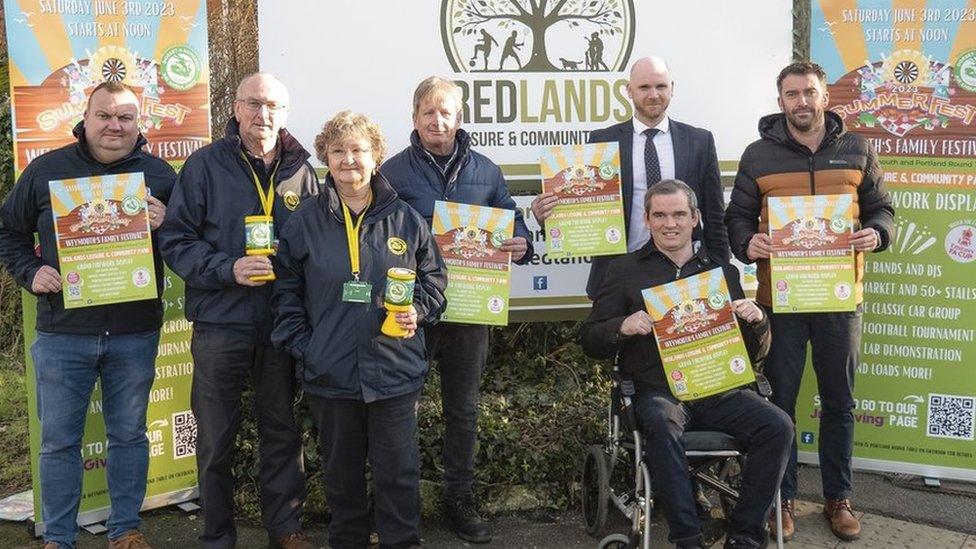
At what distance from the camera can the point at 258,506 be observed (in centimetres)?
477

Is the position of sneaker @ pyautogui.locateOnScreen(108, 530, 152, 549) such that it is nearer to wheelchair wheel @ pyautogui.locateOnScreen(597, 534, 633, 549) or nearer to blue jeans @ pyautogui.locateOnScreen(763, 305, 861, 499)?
wheelchair wheel @ pyautogui.locateOnScreen(597, 534, 633, 549)

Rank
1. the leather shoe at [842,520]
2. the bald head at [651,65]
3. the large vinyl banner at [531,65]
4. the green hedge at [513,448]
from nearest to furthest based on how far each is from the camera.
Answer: the bald head at [651,65] < the leather shoe at [842,520] < the green hedge at [513,448] < the large vinyl banner at [531,65]

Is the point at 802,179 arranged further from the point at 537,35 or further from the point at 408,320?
the point at 408,320

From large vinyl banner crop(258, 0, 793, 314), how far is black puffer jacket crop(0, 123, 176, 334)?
135 cm

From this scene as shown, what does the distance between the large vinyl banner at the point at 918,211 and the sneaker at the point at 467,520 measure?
2457mm

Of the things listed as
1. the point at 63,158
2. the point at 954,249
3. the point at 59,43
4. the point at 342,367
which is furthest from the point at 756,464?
the point at 59,43

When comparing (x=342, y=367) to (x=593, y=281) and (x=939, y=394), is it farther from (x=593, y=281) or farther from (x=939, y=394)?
(x=939, y=394)

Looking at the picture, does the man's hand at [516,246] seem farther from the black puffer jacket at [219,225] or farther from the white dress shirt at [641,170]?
the black puffer jacket at [219,225]

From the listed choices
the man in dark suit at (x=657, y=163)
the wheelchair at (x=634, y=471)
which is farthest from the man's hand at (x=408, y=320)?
the man in dark suit at (x=657, y=163)

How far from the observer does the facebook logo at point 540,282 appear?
5508 millimetres

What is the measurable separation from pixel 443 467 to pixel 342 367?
1.30m

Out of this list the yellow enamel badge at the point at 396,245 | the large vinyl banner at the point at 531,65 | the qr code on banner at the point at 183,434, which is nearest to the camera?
the yellow enamel badge at the point at 396,245

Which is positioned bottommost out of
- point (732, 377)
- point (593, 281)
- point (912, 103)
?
point (732, 377)

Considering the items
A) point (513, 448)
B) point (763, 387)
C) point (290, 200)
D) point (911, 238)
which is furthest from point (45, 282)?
point (911, 238)
